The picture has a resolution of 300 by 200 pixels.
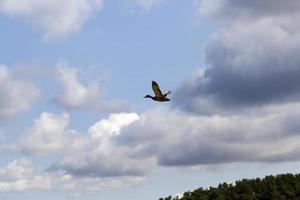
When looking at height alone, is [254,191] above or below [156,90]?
above

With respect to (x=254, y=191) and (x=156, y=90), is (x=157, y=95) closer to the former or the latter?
(x=156, y=90)

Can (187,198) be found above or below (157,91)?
above

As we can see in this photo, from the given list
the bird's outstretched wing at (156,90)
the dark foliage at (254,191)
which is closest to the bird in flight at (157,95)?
the bird's outstretched wing at (156,90)

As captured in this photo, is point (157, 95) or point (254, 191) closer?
point (157, 95)

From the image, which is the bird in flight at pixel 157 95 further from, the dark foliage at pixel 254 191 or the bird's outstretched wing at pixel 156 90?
the dark foliage at pixel 254 191

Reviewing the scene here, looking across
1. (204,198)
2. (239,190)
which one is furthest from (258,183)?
(204,198)

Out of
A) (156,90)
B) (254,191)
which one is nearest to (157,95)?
(156,90)

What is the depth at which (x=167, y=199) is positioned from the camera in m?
186

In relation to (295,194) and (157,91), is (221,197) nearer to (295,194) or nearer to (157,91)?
(295,194)

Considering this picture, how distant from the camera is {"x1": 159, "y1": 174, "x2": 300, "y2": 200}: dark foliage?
188 meters

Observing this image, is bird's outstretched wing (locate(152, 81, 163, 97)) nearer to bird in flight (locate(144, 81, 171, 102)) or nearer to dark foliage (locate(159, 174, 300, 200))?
bird in flight (locate(144, 81, 171, 102))

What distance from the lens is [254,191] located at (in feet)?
632

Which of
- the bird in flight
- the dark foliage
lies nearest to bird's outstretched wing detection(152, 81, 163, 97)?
the bird in flight

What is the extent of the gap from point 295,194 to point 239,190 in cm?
1578
